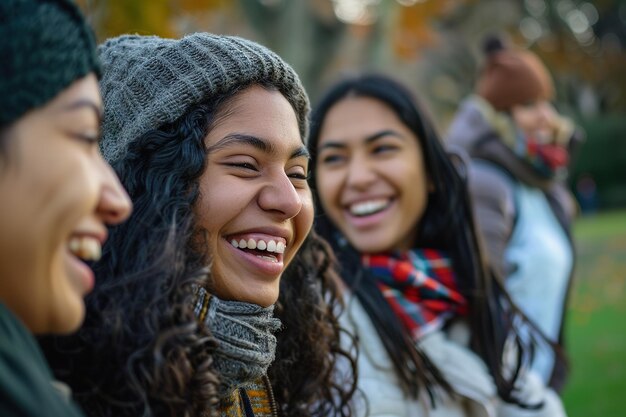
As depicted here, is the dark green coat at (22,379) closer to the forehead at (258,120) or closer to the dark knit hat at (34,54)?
the dark knit hat at (34,54)

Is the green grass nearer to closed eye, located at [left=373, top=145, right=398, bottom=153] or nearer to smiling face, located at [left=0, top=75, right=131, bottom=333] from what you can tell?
closed eye, located at [left=373, top=145, right=398, bottom=153]

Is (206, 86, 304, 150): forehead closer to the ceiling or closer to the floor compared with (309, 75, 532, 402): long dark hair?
closer to the ceiling

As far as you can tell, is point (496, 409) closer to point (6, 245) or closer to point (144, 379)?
point (144, 379)

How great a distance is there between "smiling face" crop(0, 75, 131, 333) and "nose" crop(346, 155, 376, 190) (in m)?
2.11

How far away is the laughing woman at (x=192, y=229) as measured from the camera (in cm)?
181

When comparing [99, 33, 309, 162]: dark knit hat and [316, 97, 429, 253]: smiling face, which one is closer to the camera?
[99, 33, 309, 162]: dark knit hat

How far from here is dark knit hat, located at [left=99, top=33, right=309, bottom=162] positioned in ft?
6.75

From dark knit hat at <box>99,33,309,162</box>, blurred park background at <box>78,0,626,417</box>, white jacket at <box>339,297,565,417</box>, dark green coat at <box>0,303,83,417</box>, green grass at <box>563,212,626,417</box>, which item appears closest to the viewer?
dark green coat at <box>0,303,83,417</box>

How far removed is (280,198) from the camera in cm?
211

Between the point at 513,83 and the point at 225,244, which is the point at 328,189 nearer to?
the point at 225,244

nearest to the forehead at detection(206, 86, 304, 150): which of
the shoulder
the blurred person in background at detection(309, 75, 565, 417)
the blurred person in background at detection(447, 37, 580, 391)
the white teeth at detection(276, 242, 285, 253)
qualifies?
the white teeth at detection(276, 242, 285, 253)

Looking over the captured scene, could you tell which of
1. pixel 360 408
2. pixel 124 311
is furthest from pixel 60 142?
pixel 360 408

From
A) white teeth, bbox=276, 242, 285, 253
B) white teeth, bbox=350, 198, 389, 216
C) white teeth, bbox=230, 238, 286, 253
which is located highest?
white teeth, bbox=230, 238, 286, 253

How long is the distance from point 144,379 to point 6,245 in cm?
Answer: 60
